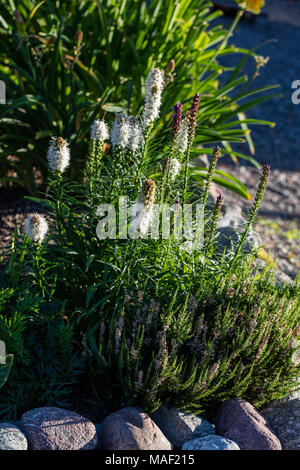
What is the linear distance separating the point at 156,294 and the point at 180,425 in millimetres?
582

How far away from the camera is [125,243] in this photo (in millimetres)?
2469

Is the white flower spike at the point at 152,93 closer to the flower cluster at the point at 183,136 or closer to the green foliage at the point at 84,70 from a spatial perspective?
the flower cluster at the point at 183,136

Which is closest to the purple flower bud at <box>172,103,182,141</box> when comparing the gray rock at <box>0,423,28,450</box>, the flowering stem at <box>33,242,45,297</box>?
the flowering stem at <box>33,242,45,297</box>

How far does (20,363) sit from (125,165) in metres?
1.08

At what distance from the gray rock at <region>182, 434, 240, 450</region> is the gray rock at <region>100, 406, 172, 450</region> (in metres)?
0.09

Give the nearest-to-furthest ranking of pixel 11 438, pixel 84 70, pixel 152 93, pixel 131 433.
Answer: pixel 11 438 < pixel 131 433 < pixel 152 93 < pixel 84 70

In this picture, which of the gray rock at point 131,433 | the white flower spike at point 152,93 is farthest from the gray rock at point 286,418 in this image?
the white flower spike at point 152,93

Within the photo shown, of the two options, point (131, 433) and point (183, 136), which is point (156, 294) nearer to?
point (131, 433)

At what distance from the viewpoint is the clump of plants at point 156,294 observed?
2.22 meters

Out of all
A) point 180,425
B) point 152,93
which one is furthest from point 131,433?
point 152,93

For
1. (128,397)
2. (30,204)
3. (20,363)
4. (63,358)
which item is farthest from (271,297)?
(30,204)

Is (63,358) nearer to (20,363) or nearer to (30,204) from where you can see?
(20,363)

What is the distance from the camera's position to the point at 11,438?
193 cm

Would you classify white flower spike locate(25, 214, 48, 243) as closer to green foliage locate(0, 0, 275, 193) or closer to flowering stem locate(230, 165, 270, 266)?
flowering stem locate(230, 165, 270, 266)
